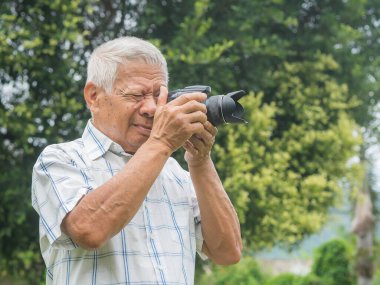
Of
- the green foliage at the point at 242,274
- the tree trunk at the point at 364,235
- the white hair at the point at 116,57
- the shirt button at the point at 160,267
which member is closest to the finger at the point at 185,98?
the white hair at the point at 116,57

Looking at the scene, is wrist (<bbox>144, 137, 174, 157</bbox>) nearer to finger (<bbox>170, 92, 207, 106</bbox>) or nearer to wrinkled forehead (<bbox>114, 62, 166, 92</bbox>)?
finger (<bbox>170, 92, 207, 106</bbox>)

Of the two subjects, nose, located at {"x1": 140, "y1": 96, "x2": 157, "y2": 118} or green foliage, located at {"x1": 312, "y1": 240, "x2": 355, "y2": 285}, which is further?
green foliage, located at {"x1": 312, "y1": 240, "x2": 355, "y2": 285}

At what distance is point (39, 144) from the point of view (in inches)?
196

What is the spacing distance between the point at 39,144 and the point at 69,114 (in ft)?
1.03

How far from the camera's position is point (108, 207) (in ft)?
5.80

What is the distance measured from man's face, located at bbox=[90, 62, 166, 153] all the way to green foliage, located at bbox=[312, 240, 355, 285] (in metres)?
9.38

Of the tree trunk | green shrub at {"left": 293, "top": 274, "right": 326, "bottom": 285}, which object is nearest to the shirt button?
green shrub at {"left": 293, "top": 274, "right": 326, "bottom": 285}

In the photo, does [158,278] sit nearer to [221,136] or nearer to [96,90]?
[96,90]

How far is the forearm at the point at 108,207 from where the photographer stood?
5.77 ft

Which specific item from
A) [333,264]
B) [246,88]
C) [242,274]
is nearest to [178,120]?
[246,88]

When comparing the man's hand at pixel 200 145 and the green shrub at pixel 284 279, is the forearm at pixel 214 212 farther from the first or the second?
the green shrub at pixel 284 279

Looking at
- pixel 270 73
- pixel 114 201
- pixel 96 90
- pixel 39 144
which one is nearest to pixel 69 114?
pixel 39 144

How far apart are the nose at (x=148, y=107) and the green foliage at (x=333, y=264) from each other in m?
9.39

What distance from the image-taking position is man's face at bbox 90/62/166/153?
205 cm
